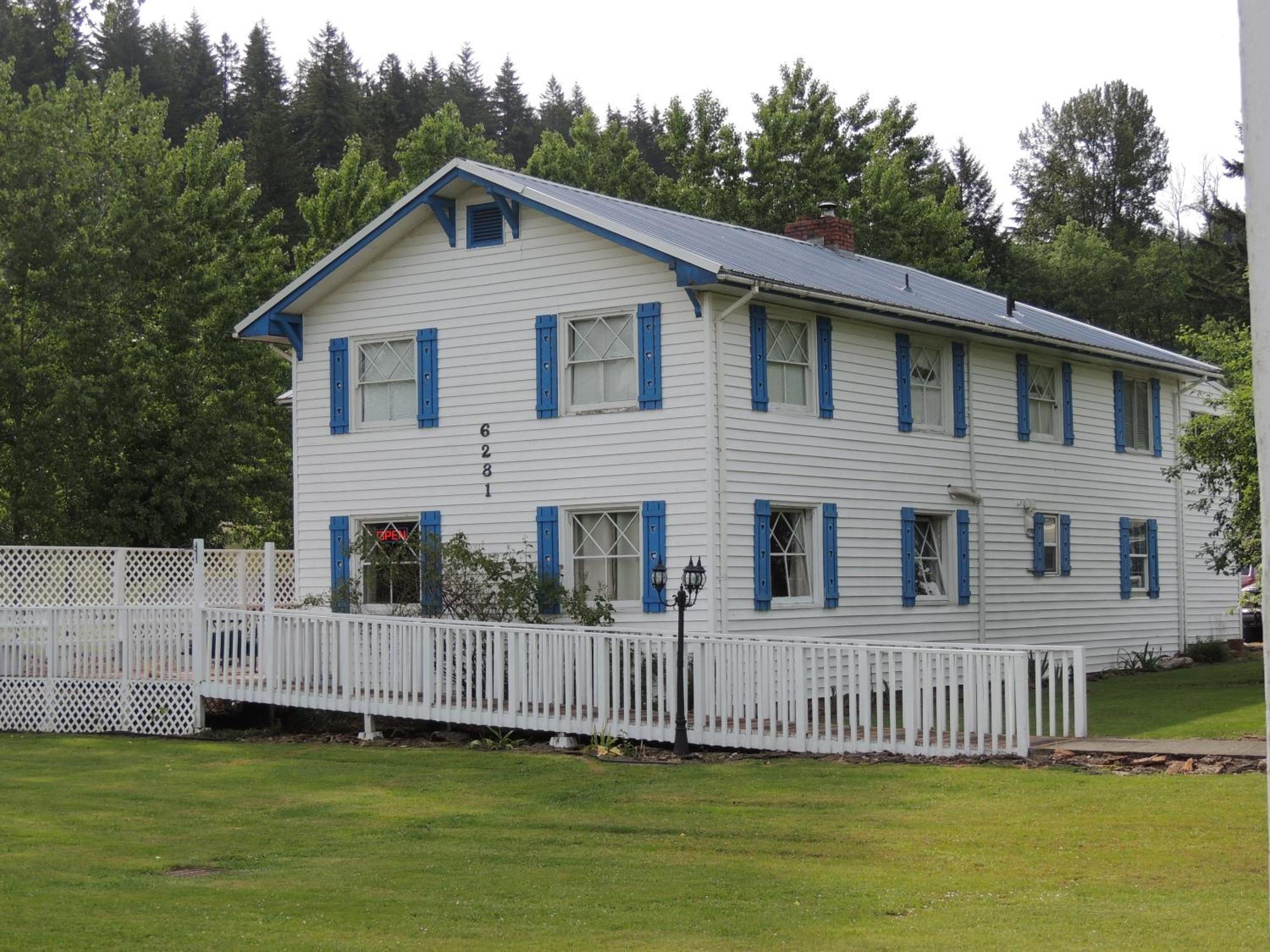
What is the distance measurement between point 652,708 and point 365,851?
597cm

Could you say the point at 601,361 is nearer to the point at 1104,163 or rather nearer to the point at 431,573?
the point at 431,573

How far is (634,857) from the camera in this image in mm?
10320

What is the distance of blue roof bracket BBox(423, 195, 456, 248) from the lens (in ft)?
70.3

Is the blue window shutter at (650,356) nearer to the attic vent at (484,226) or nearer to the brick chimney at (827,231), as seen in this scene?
the attic vent at (484,226)

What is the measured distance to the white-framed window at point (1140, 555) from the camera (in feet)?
91.2

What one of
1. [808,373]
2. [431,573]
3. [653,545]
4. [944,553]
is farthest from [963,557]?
[431,573]

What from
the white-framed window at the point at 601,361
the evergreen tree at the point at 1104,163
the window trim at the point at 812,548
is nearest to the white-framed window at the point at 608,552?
the white-framed window at the point at 601,361

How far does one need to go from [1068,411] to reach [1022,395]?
64.1 inches

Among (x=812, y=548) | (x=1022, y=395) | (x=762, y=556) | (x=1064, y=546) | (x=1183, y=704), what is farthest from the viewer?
(x=1064, y=546)

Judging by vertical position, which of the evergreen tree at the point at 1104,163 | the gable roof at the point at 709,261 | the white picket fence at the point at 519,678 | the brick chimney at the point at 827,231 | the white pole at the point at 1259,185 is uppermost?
the evergreen tree at the point at 1104,163

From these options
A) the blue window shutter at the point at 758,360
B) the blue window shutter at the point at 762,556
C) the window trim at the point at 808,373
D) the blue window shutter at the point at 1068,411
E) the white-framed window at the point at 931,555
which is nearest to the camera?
the blue window shutter at the point at 762,556

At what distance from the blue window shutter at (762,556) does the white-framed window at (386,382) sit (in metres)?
5.08

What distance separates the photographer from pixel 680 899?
8.88 m

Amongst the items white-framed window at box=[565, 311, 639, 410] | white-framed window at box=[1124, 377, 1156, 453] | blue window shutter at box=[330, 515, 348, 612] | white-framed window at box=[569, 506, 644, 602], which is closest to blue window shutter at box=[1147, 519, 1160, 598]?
white-framed window at box=[1124, 377, 1156, 453]
